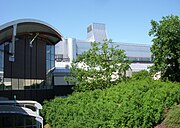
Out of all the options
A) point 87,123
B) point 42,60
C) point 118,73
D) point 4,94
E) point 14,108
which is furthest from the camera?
point 42,60

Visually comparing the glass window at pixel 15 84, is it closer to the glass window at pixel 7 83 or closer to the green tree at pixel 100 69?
the glass window at pixel 7 83

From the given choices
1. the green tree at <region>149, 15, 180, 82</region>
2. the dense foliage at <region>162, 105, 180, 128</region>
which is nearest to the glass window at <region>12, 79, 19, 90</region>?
the green tree at <region>149, 15, 180, 82</region>

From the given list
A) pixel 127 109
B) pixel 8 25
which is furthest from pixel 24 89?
pixel 127 109

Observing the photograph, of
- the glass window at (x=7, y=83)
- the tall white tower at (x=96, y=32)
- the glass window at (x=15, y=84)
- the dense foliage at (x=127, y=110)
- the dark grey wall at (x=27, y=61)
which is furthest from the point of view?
the tall white tower at (x=96, y=32)

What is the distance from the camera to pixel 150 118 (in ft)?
43.6

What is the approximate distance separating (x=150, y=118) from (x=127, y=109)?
4.06ft

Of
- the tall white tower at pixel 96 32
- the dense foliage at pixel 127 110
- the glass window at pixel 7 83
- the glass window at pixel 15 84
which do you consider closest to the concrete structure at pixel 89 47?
the tall white tower at pixel 96 32

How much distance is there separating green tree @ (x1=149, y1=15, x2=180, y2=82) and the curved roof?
356 inches

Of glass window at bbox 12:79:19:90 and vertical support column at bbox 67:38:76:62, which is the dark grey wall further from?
vertical support column at bbox 67:38:76:62

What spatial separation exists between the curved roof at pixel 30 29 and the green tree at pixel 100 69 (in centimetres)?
408

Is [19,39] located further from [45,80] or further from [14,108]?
[14,108]

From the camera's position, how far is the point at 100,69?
25.3 meters

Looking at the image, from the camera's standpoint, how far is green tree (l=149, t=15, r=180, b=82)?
2453cm

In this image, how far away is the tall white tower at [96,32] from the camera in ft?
271
